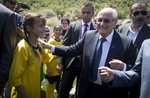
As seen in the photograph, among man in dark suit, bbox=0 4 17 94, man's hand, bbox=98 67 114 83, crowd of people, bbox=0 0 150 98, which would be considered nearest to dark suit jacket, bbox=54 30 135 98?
crowd of people, bbox=0 0 150 98

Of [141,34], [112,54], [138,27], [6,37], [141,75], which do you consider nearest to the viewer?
[6,37]

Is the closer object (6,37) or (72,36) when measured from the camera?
(6,37)

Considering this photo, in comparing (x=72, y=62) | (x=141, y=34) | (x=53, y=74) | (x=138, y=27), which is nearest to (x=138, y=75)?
(x=141, y=34)

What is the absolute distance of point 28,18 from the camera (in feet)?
13.2

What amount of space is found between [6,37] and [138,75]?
4.54 ft

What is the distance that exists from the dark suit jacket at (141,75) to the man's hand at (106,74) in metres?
0.08

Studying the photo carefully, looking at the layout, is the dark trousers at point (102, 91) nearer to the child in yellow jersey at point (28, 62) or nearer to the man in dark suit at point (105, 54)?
the man in dark suit at point (105, 54)

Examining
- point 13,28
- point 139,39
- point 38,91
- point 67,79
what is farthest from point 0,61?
point 67,79

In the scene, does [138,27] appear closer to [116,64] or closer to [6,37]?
[116,64]

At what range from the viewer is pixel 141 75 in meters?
3.14

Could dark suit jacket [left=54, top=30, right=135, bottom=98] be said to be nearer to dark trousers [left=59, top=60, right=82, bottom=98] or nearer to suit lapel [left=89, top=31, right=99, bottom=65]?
suit lapel [left=89, top=31, right=99, bottom=65]

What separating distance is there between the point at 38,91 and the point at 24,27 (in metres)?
0.83

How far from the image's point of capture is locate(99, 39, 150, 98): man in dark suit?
118 inches

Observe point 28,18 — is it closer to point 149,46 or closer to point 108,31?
point 108,31
